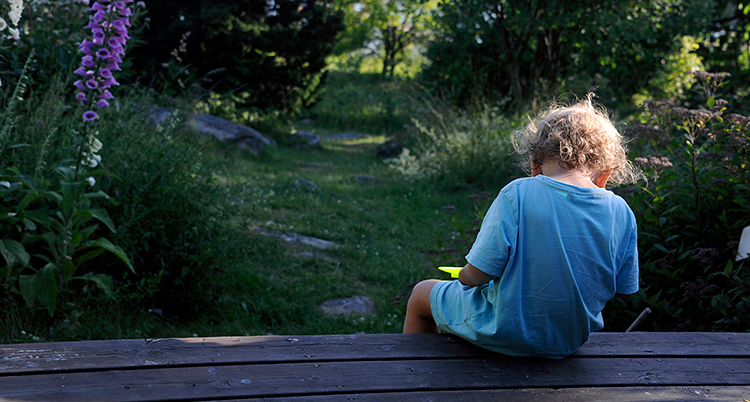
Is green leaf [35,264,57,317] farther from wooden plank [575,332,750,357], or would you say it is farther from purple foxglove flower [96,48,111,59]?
wooden plank [575,332,750,357]

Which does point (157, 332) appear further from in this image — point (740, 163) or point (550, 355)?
point (740, 163)

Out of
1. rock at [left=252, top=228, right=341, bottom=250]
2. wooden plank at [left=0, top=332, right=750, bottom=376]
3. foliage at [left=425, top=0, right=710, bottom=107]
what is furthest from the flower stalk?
foliage at [left=425, top=0, right=710, bottom=107]

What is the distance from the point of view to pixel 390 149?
10.6m

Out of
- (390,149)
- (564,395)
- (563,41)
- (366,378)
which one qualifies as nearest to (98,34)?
(366,378)

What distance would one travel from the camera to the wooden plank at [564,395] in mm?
1508

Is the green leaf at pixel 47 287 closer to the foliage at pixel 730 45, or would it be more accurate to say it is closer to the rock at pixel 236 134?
the rock at pixel 236 134

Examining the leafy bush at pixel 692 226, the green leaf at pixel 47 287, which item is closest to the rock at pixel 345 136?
the leafy bush at pixel 692 226

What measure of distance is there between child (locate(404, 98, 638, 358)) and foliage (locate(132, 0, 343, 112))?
8697 millimetres

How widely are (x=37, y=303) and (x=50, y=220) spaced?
0.40m

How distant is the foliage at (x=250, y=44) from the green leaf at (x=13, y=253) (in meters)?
7.65

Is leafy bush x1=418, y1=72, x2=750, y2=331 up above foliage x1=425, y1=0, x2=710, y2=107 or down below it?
below

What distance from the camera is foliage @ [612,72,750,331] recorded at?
2818 millimetres

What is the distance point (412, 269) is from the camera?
14.4ft

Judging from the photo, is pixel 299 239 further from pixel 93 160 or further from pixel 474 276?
pixel 474 276
